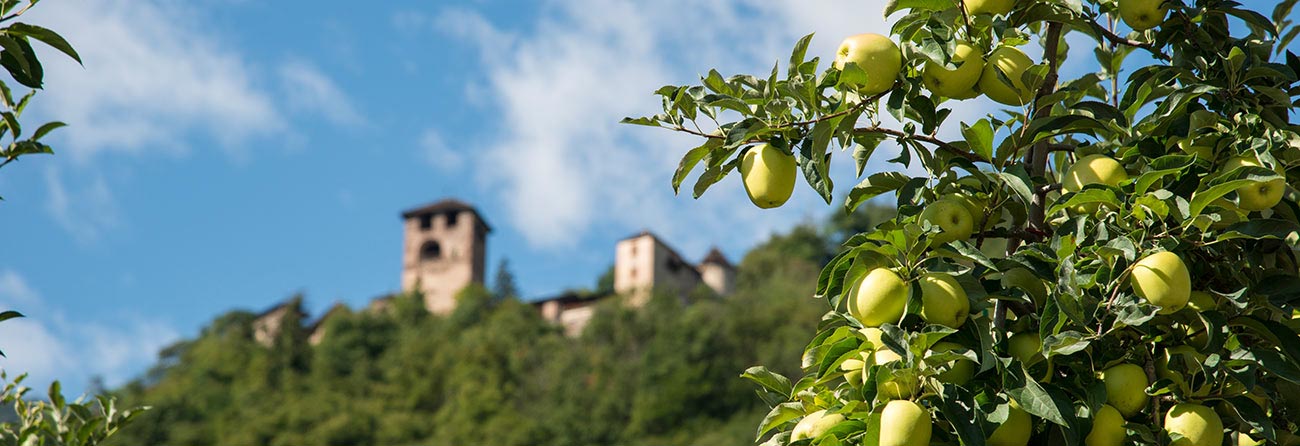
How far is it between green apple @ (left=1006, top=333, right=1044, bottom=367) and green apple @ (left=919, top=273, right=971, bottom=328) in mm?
114

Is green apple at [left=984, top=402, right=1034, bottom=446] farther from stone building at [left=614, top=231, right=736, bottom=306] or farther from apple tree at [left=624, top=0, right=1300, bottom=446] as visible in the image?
stone building at [left=614, top=231, right=736, bottom=306]

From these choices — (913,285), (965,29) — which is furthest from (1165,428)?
(965,29)

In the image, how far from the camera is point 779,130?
8.28ft

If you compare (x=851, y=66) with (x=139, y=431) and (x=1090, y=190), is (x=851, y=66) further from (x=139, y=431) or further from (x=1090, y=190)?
(x=139, y=431)

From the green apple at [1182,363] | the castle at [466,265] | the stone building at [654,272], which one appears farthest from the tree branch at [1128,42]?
the castle at [466,265]

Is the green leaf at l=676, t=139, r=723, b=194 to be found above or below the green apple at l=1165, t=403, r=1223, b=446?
above

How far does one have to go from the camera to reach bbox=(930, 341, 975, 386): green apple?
2361 millimetres

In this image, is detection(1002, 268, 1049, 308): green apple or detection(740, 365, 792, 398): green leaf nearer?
detection(1002, 268, 1049, 308): green apple

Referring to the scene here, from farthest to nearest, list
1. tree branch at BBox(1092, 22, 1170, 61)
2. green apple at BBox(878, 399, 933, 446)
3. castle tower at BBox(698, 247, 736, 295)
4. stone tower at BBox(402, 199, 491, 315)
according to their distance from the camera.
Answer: castle tower at BBox(698, 247, 736, 295), stone tower at BBox(402, 199, 491, 315), tree branch at BBox(1092, 22, 1170, 61), green apple at BBox(878, 399, 933, 446)

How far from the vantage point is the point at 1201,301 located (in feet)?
8.25

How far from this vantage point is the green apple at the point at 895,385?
7.54ft

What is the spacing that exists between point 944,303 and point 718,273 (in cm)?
6919

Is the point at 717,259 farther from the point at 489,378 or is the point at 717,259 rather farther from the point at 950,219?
the point at 950,219

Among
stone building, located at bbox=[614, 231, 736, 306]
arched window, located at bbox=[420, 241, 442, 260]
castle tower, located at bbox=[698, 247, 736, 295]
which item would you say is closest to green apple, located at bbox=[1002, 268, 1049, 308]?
stone building, located at bbox=[614, 231, 736, 306]
